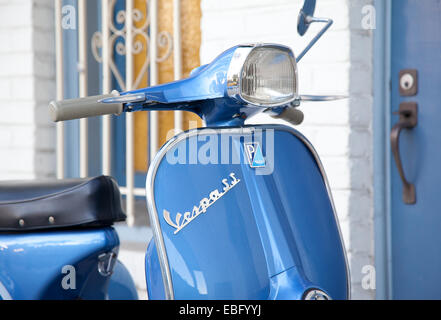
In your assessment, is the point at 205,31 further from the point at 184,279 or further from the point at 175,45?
the point at 184,279

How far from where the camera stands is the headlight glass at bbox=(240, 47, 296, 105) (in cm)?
102

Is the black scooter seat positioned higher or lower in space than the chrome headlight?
lower

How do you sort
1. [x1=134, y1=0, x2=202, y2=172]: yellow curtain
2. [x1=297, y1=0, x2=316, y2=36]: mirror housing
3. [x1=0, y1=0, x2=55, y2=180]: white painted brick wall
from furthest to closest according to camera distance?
[x1=0, y1=0, x2=55, y2=180]: white painted brick wall, [x1=134, y1=0, x2=202, y2=172]: yellow curtain, [x1=297, y1=0, x2=316, y2=36]: mirror housing

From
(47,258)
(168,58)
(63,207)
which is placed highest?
(168,58)

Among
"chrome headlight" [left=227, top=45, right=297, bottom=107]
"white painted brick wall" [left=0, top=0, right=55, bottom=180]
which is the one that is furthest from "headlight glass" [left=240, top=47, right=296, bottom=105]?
"white painted brick wall" [left=0, top=0, right=55, bottom=180]

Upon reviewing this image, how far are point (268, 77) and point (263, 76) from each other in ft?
0.04

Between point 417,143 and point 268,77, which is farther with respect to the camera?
point 417,143

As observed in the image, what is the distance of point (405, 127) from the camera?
1.95m

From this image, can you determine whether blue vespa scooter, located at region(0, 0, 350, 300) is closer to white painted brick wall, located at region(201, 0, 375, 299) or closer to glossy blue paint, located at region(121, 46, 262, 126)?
glossy blue paint, located at region(121, 46, 262, 126)

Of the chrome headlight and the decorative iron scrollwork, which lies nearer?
the chrome headlight

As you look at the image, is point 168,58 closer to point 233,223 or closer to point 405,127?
point 405,127

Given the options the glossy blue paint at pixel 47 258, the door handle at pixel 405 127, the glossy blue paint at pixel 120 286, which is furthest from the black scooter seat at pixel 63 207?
the door handle at pixel 405 127

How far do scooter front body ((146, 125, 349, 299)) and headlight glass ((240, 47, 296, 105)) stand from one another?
0.07 m

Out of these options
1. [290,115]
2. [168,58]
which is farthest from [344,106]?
[168,58]
